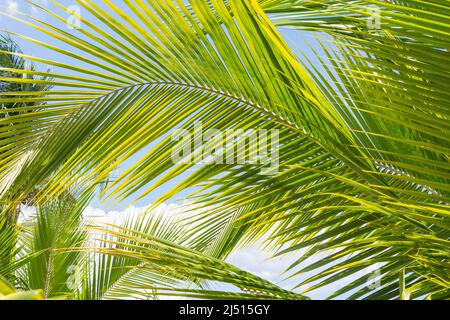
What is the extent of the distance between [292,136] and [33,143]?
0.81 m

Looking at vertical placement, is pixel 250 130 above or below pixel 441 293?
above

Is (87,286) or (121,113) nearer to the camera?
(121,113)

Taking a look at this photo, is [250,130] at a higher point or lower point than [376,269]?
higher

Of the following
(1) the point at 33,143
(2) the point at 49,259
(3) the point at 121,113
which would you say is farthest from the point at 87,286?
(3) the point at 121,113

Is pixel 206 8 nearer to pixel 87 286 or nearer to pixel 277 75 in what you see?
pixel 277 75

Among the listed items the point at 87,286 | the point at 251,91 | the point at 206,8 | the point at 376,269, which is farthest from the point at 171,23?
the point at 87,286

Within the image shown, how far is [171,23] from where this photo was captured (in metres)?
1.25

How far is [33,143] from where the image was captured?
158cm

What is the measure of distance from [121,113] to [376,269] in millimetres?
776

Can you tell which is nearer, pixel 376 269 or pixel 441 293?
pixel 441 293
